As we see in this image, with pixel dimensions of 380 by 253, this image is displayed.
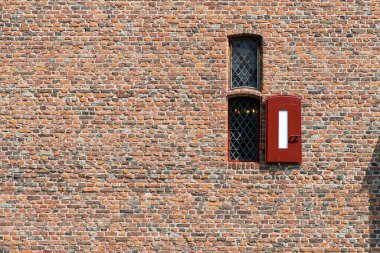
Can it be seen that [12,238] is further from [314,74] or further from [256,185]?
[314,74]

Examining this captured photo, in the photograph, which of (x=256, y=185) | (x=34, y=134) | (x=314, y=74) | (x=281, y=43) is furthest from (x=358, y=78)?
(x=34, y=134)

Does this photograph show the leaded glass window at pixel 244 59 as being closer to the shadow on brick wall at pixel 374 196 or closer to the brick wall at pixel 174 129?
the brick wall at pixel 174 129

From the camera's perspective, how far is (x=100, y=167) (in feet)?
33.1

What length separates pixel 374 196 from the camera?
9.93m

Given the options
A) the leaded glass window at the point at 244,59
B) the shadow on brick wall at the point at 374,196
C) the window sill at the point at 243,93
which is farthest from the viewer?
the leaded glass window at the point at 244,59

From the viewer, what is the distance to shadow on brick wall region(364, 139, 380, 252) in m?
9.89

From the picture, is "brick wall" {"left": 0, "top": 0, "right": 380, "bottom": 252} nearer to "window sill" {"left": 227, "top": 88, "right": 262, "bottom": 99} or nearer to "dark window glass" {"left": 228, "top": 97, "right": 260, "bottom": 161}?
"window sill" {"left": 227, "top": 88, "right": 262, "bottom": 99}

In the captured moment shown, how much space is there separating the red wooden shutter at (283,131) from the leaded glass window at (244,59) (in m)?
0.67

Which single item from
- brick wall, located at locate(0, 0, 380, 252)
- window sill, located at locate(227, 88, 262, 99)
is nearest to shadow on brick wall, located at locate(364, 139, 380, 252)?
brick wall, located at locate(0, 0, 380, 252)

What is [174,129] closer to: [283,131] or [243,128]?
[243,128]

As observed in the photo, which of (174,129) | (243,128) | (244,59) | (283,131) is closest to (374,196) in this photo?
(283,131)

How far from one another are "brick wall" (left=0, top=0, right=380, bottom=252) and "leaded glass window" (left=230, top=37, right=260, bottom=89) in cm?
24

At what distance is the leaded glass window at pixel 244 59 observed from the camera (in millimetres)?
10359

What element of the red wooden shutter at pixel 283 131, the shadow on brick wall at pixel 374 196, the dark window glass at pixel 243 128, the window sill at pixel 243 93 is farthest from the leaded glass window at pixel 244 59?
the shadow on brick wall at pixel 374 196
